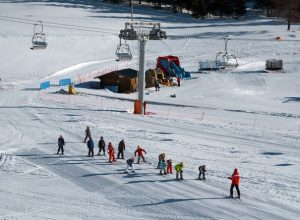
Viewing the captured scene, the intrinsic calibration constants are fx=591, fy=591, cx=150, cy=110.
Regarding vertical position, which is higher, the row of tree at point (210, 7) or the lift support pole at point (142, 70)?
the row of tree at point (210, 7)

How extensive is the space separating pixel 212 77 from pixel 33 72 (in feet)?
58.7

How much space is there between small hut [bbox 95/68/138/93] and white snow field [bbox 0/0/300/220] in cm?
134

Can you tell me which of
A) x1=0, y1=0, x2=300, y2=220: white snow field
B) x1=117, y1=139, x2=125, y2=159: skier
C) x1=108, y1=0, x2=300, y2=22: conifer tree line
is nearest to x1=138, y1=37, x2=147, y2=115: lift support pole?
x1=0, y1=0, x2=300, y2=220: white snow field

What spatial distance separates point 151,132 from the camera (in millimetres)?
33281

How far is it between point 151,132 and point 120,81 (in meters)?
15.9

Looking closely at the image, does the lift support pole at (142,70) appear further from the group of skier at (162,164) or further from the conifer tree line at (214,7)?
the conifer tree line at (214,7)

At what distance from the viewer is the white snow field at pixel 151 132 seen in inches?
826

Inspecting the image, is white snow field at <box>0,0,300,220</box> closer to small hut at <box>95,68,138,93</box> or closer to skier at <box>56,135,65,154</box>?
skier at <box>56,135,65,154</box>

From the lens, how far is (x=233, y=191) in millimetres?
22094

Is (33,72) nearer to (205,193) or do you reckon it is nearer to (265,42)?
(265,42)

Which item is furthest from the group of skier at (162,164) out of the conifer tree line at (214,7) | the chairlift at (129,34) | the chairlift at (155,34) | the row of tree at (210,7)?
the row of tree at (210,7)

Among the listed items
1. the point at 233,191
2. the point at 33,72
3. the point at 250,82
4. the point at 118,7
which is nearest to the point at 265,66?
the point at 250,82

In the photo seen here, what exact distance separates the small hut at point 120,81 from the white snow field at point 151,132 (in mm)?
1338

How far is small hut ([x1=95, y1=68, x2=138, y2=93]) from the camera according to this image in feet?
158
